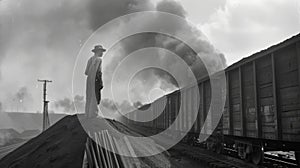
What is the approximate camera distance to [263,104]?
798 centimetres

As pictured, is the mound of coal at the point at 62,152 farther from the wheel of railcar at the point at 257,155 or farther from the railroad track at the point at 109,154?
the wheel of railcar at the point at 257,155

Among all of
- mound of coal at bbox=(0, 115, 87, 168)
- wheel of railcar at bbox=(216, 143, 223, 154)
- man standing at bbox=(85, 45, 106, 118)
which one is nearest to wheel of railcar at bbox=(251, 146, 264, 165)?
wheel of railcar at bbox=(216, 143, 223, 154)

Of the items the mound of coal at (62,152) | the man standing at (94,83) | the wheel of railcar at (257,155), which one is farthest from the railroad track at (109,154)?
the wheel of railcar at (257,155)

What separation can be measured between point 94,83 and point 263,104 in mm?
5111

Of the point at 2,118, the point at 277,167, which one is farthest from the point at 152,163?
the point at 2,118

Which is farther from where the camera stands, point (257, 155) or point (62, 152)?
point (257, 155)

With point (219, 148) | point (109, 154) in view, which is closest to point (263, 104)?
point (109, 154)

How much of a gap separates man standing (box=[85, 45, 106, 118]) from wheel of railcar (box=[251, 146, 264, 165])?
17.4 ft

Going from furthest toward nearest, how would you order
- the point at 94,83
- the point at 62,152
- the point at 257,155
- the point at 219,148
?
the point at 219,148 < the point at 257,155 < the point at 94,83 < the point at 62,152

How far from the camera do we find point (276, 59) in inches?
294

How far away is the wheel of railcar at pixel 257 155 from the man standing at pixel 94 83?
17.4 feet

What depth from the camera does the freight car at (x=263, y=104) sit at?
22.4 feet

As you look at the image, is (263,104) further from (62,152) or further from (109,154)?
(62,152)

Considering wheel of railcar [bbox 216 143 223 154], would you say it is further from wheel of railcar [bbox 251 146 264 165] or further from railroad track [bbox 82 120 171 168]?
railroad track [bbox 82 120 171 168]
